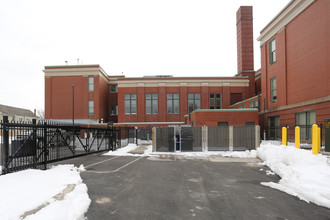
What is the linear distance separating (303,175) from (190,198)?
4.56 m

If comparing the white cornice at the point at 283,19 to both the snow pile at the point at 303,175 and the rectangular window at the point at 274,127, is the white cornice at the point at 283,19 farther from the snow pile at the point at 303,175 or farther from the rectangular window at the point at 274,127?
the snow pile at the point at 303,175

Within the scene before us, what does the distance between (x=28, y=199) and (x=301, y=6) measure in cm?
2534

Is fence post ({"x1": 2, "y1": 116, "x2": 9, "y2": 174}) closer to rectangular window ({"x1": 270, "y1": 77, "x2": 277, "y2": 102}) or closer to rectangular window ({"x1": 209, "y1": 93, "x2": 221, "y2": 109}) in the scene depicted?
rectangular window ({"x1": 270, "y1": 77, "x2": 277, "y2": 102})

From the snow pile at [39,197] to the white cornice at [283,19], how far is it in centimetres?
2365

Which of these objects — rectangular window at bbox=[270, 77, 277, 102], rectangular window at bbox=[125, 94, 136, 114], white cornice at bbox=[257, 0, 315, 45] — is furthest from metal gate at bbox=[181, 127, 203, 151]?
rectangular window at bbox=[125, 94, 136, 114]

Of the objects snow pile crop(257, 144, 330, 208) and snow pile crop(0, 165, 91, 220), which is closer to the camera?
snow pile crop(0, 165, 91, 220)

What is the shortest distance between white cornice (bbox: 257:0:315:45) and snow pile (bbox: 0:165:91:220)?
23.6 m

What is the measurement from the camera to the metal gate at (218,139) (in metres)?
17.3

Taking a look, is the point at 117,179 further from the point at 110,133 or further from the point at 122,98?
the point at 122,98

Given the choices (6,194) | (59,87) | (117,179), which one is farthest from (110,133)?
(59,87)

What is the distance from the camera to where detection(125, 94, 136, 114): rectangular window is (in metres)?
42.0

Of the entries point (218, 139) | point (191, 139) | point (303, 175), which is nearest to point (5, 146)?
point (303, 175)

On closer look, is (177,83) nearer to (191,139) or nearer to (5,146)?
(191,139)

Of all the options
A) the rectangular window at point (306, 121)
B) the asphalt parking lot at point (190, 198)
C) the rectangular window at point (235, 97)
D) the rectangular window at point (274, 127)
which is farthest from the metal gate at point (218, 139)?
the rectangular window at point (235, 97)
